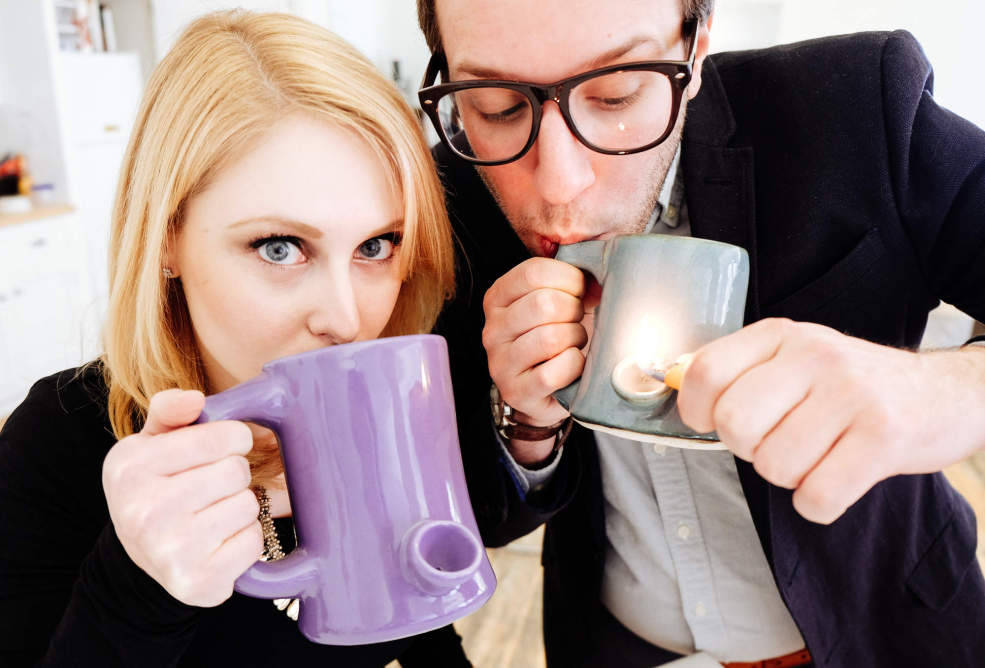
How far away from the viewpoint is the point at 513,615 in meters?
2.29

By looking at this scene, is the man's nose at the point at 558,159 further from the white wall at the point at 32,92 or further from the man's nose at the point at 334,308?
the white wall at the point at 32,92

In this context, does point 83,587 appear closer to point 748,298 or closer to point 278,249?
point 278,249

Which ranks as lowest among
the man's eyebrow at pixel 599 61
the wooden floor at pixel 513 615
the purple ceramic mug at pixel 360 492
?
the wooden floor at pixel 513 615

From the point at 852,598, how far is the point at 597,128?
2.60 feet

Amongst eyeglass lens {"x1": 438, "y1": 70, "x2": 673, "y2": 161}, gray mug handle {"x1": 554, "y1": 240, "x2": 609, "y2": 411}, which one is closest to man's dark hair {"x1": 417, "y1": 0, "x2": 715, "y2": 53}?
eyeglass lens {"x1": 438, "y1": 70, "x2": 673, "y2": 161}

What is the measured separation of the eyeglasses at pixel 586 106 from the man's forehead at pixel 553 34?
0.03 metres

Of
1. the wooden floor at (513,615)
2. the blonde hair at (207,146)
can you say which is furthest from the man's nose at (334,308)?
the wooden floor at (513,615)

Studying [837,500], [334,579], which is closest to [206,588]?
[334,579]

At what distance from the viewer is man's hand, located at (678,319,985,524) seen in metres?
0.53

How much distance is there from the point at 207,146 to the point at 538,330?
1.30 ft

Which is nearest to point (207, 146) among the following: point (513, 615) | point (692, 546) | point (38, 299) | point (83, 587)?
point (83, 587)

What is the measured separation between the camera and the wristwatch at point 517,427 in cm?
94

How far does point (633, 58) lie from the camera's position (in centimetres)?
85

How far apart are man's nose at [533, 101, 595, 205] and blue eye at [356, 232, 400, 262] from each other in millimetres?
186
